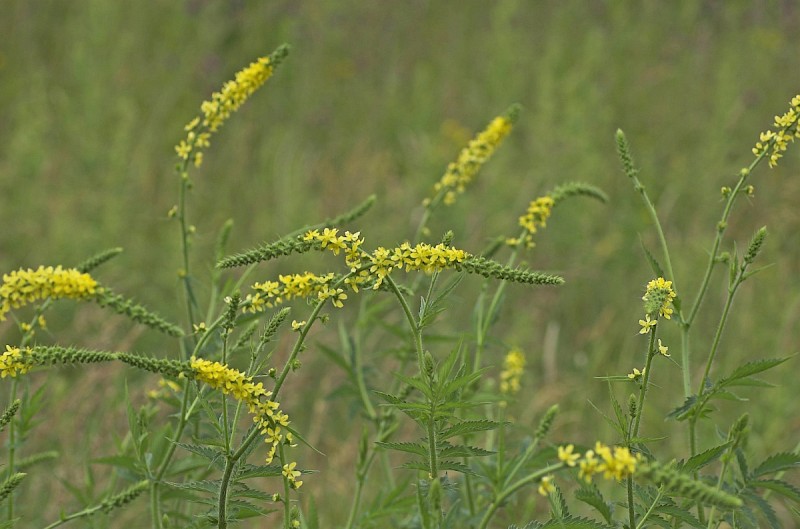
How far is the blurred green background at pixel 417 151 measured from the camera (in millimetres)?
5254

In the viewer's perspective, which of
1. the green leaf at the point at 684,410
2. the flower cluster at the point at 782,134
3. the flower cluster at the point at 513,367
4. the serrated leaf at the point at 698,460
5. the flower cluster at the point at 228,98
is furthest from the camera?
the flower cluster at the point at 513,367

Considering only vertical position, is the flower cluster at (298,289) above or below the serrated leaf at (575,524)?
above

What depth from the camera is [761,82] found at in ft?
26.3

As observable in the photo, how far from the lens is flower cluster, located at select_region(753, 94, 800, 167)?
225 cm

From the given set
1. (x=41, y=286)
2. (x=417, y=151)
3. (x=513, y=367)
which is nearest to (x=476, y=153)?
(x=513, y=367)

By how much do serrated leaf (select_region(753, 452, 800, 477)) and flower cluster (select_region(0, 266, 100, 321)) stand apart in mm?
1390

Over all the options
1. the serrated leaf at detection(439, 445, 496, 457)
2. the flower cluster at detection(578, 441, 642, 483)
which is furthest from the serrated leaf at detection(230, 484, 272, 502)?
the flower cluster at detection(578, 441, 642, 483)

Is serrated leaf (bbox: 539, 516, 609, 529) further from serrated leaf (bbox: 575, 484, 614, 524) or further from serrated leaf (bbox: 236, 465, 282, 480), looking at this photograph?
serrated leaf (bbox: 236, 465, 282, 480)

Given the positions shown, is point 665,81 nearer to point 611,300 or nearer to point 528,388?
point 611,300

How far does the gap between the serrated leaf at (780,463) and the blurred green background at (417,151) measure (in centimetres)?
243

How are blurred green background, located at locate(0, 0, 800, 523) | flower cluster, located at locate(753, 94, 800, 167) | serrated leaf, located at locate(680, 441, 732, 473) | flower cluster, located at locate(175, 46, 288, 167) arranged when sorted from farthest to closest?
blurred green background, located at locate(0, 0, 800, 523) < flower cluster, located at locate(175, 46, 288, 167) < flower cluster, located at locate(753, 94, 800, 167) < serrated leaf, located at locate(680, 441, 732, 473)

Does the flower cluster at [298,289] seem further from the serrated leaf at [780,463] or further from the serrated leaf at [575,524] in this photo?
the serrated leaf at [780,463]

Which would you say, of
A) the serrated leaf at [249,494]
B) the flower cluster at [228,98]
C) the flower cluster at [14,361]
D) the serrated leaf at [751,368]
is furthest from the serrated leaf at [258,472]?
the flower cluster at [228,98]

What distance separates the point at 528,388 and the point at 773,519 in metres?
3.48
